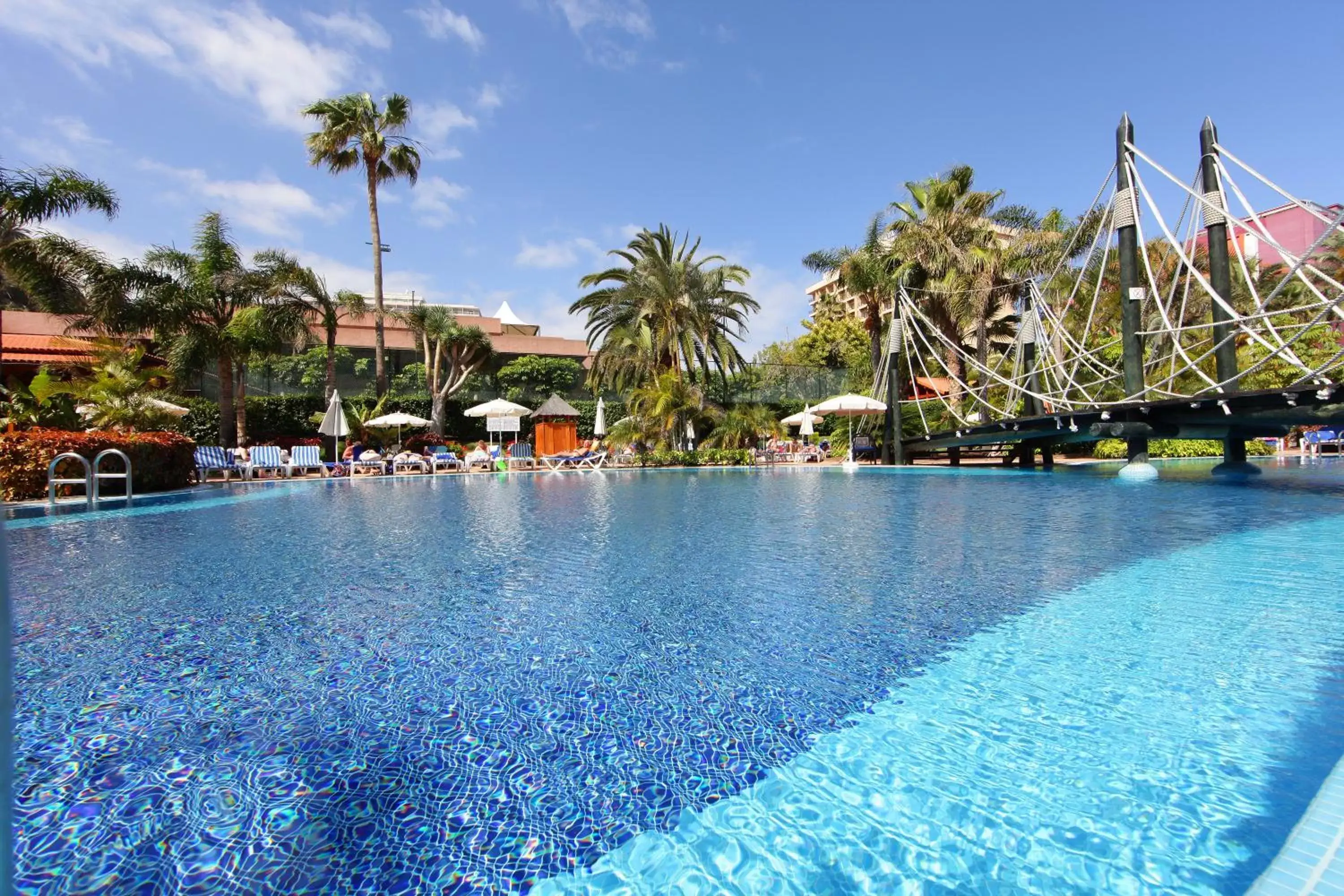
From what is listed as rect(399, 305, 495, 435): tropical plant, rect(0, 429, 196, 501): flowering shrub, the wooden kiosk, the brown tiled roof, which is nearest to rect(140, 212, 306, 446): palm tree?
the brown tiled roof

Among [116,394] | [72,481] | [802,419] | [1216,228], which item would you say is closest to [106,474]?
[72,481]

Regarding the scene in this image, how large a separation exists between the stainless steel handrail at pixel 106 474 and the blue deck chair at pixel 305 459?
6.80 m

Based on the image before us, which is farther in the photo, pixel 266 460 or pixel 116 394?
pixel 266 460

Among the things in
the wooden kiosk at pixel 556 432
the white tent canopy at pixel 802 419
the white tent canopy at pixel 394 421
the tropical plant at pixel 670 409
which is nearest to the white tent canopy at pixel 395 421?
the white tent canopy at pixel 394 421

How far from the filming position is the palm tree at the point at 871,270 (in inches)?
914

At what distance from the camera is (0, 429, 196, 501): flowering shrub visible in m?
10.7

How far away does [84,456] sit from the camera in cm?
1142

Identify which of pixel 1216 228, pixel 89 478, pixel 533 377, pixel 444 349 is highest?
pixel 444 349

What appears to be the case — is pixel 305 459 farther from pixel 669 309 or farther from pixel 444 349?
pixel 669 309

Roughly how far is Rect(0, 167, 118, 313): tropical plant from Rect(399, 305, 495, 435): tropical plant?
9719mm

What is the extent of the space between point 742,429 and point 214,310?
1708cm

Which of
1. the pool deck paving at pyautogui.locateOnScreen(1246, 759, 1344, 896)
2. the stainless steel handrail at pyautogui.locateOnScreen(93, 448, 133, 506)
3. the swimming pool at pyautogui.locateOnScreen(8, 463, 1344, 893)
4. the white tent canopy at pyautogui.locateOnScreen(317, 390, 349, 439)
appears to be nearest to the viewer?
the pool deck paving at pyautogui.locateOnScreen(1246, 759, 1344, 896)

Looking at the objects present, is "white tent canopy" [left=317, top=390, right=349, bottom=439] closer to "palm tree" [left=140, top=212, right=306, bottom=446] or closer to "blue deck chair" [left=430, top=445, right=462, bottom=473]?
"palm tree" [left=140, top=212, right=306, bottom=446]

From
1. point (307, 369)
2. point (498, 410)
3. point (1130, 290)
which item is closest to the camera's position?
point (1130, 290)
